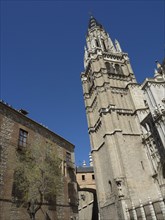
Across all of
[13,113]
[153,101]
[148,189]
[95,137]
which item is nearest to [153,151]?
[148,189]

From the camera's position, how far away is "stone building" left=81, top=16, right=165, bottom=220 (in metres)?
23.8

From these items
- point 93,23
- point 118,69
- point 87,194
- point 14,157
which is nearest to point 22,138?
point 14,157

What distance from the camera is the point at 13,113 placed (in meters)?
20.7

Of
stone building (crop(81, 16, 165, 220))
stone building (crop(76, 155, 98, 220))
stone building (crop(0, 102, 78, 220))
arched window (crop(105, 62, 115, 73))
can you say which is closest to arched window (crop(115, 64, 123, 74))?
stone building (crop(81, 16, 165, 220))

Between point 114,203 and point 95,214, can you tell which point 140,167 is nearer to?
point 114,203

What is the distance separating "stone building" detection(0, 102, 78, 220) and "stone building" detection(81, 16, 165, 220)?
603cm

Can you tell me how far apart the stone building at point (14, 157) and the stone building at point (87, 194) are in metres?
16.4

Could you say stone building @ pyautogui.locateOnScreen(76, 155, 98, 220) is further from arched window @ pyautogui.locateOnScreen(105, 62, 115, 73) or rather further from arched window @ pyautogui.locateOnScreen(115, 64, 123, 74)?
arched window @ pyautogui.locateOnScreen(115, 64, 123, 74)

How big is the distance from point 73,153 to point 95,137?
8528 millimetres

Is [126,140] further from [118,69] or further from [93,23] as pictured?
[93,23]

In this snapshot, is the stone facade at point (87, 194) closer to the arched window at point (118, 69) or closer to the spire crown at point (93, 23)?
the arched window at point (118, 69)

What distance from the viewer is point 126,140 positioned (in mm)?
29594

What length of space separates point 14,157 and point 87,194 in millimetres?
33381

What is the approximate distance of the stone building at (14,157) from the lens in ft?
54.3
